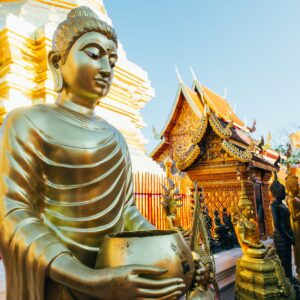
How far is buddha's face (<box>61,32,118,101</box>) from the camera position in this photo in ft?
3.57

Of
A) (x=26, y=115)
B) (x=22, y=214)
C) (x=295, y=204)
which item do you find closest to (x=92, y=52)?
(x=26, y=115)

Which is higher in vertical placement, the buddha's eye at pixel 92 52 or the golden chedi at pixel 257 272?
the buddha's eye at pixel 92 52

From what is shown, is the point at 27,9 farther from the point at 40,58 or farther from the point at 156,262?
the point at 156,262

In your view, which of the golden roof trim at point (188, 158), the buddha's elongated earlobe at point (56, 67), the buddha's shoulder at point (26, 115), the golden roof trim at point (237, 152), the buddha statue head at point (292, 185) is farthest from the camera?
the golden roof trim at point (188, 158)

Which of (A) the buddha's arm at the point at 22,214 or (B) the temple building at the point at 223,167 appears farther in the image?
(B) the temple building at the point at 223,167

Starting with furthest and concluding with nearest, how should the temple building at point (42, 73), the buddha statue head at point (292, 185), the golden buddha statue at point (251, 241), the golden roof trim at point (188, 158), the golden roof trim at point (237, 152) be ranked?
the golden roof trim at point (188, 158), the golden roof trim at point (237, 152), the buddha statue head at point (292, 185), the temple building at point (42, 73), the golden buddha statue at point (251, 241)

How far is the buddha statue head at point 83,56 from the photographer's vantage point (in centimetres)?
109

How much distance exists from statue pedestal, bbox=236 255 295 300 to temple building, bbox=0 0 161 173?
4.62 feet

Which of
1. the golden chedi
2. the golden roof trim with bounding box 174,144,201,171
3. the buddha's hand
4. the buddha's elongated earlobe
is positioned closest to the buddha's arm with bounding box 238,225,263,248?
the golden chedi

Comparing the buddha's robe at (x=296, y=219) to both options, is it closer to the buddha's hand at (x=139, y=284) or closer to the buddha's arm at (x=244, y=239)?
the buddha's arm at (x=244, y=239)

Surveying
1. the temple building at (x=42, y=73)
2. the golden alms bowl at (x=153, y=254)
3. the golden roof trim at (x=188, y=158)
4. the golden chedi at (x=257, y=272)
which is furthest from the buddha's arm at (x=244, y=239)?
the golden roof trim at (x=188, y=158)

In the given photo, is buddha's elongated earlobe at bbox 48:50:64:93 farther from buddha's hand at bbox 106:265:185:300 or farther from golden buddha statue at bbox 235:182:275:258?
golden buddha statue at bbox 235:182:275:258

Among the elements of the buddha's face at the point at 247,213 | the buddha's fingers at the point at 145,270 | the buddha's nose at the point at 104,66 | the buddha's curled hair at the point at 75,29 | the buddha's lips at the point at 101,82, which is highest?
the buddha's curled hair at the point at 75,29

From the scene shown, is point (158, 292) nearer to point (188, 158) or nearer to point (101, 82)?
point (101, 82)
